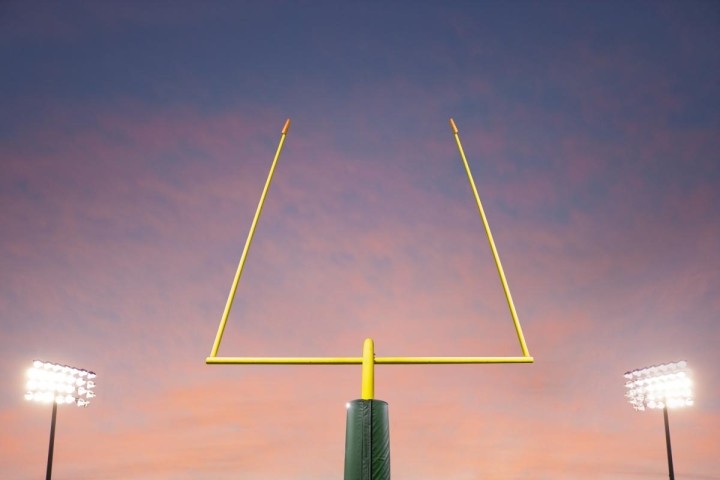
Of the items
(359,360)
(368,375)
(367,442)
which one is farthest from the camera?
(359,360)

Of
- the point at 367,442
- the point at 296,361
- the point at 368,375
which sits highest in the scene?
the point at 296,361

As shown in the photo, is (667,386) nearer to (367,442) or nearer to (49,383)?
(367,442)

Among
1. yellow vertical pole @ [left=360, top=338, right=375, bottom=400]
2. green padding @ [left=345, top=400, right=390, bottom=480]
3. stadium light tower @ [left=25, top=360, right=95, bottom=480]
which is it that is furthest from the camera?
stadium light tower @ [left=25, top=360, right=95, bottom=480]

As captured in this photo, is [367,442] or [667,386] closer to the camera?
[367,442]

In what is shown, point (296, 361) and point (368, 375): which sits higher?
point (296, 361)

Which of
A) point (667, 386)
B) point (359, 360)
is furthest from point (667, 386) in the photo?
point (359, 360)

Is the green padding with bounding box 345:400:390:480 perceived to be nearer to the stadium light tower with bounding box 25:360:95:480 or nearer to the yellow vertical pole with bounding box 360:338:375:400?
the yellow vertical pole with bounding box 360:338:375:400

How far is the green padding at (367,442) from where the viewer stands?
13.7 feet

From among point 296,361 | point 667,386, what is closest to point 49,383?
point 296,361

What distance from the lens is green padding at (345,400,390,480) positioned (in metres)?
4.18

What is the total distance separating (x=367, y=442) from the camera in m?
4.22

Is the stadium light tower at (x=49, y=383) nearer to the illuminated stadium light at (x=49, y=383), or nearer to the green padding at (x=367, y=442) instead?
the illuminated stadium light at (x=49, y=383)

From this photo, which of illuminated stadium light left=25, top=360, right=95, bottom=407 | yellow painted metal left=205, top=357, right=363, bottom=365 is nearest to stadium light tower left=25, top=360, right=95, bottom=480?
illuminated stadium light left=25, top=360, right=95, bottom=407

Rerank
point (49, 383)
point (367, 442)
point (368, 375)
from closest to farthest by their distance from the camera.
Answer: point (367, 442) < point (368, 375) < point (49, 383)
